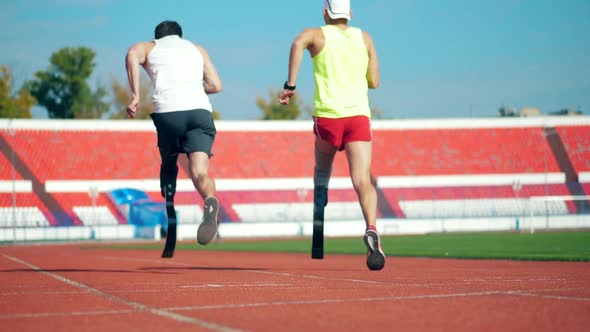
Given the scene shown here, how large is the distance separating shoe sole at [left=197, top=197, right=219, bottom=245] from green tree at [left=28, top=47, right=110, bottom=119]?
84.1 m

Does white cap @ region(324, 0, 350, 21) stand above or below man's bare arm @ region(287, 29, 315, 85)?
above

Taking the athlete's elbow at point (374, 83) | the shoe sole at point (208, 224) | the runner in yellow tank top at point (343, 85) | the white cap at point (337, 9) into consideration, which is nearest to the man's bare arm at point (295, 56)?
the runner in yellow tank top at point (343, 85)

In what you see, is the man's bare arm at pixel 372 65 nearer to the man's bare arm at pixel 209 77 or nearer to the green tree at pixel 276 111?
the man's bare arm at pixel 209 77

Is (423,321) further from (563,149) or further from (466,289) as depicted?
(563,149)

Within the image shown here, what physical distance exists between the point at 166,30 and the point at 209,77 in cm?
65

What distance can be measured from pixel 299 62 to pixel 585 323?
473cm

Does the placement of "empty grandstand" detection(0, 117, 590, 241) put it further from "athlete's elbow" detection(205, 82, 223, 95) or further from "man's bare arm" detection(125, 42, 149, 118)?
"athlete's elbow" detection(205, 82, 223, 95)

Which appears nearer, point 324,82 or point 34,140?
point 324,82

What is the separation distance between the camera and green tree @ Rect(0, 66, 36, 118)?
79.8 meters

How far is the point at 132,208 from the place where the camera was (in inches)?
1969

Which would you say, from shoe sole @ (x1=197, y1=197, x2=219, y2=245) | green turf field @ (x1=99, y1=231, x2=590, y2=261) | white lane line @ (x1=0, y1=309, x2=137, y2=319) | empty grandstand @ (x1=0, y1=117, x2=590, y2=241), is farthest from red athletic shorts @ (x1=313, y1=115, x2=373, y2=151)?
empty grandstand @ (x1=0, y1=117, x2=590, y2=241)

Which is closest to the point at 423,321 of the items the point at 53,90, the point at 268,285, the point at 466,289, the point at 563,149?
the point at 466,289

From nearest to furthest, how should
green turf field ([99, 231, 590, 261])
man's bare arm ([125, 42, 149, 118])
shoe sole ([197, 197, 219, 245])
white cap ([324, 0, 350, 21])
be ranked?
shoe sole ([197, 197, 219, 245]) < white cap ([324, 0, 350, 21]) < man's bare arm ([125, 42, 149, 118]) < green turf field ([99, 231, 590, 261])

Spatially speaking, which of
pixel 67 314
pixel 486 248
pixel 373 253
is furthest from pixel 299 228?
pixel 67 314
